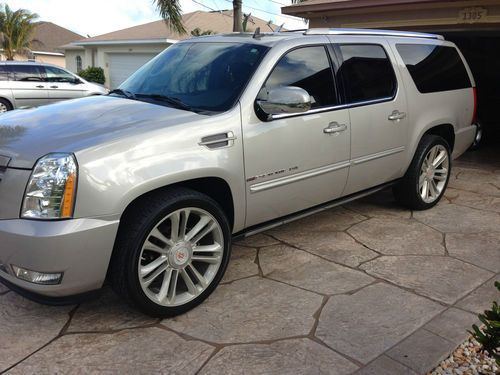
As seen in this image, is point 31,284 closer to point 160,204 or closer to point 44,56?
point 160,204

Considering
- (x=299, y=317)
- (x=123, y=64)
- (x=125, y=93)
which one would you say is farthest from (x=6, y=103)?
(x=123, y=64)

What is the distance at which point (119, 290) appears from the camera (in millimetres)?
2938

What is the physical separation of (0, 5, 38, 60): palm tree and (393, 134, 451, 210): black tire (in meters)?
35.9

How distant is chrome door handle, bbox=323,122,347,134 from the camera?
3.94 meters

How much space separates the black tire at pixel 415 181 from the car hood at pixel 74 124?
8.94 ft

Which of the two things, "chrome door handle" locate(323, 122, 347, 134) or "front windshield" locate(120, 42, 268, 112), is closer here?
"front windshield" locate(120, 42, 268, 112)

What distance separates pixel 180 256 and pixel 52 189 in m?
0.91

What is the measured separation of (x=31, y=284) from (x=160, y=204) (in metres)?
0.84

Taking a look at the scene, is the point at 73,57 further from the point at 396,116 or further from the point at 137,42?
the point at 396,116

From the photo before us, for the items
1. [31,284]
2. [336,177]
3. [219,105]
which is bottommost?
[31,284]

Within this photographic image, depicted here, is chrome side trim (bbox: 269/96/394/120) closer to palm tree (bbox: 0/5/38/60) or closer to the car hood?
the car hood

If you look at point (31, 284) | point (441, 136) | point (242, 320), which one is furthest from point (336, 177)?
point (31, 284)

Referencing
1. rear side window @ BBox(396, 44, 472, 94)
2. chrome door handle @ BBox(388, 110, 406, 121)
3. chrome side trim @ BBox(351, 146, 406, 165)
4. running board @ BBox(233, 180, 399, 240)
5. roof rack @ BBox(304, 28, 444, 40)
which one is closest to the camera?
running board @ BBox(233, 180, 399, 240)

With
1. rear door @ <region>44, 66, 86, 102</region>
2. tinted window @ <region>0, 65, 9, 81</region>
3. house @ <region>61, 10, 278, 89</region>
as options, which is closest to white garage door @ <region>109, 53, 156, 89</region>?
house @ <region>61, 10, 278, 89</region>
